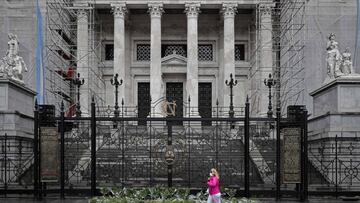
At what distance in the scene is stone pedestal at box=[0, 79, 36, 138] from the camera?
22922mm

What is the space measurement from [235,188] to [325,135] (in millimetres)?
6652

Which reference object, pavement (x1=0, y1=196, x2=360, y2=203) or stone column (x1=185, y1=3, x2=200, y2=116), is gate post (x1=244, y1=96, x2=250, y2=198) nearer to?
pavement (x1=0, y1=196, x2=360, y2=203)

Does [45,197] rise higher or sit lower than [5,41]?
lower

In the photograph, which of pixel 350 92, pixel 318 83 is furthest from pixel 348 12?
pixel 350 92

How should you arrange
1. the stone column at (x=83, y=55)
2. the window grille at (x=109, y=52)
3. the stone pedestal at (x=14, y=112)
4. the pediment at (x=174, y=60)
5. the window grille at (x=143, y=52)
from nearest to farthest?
the stone pedestal at (x=14, y=112), the stone column at (x=83, y=55), the pediment at (x=174, y=60), the window grille at (x=109, y=52), the window grille at (x=143, y=52)

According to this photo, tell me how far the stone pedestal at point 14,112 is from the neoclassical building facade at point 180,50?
596 inches

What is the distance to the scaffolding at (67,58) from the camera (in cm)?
3841

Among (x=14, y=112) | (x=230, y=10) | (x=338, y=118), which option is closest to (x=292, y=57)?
(x=230, y=10)

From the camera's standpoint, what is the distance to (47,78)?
124ft

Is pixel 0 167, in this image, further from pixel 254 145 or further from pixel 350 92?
pixel 350 92

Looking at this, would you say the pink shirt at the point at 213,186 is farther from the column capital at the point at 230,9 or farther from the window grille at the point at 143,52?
the window grille at the point at 143,52

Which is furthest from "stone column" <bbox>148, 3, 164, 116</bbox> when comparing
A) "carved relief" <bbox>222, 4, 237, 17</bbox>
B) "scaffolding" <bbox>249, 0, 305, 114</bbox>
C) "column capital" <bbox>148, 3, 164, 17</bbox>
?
"scaffolding" <bbox>249, 0, 305, 114</bbox>

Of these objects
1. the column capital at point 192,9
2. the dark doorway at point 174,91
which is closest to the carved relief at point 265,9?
the column capital at point 192,9

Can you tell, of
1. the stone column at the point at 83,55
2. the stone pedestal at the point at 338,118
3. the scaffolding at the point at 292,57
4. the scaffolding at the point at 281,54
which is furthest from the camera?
the stone column at the point at 83,55
